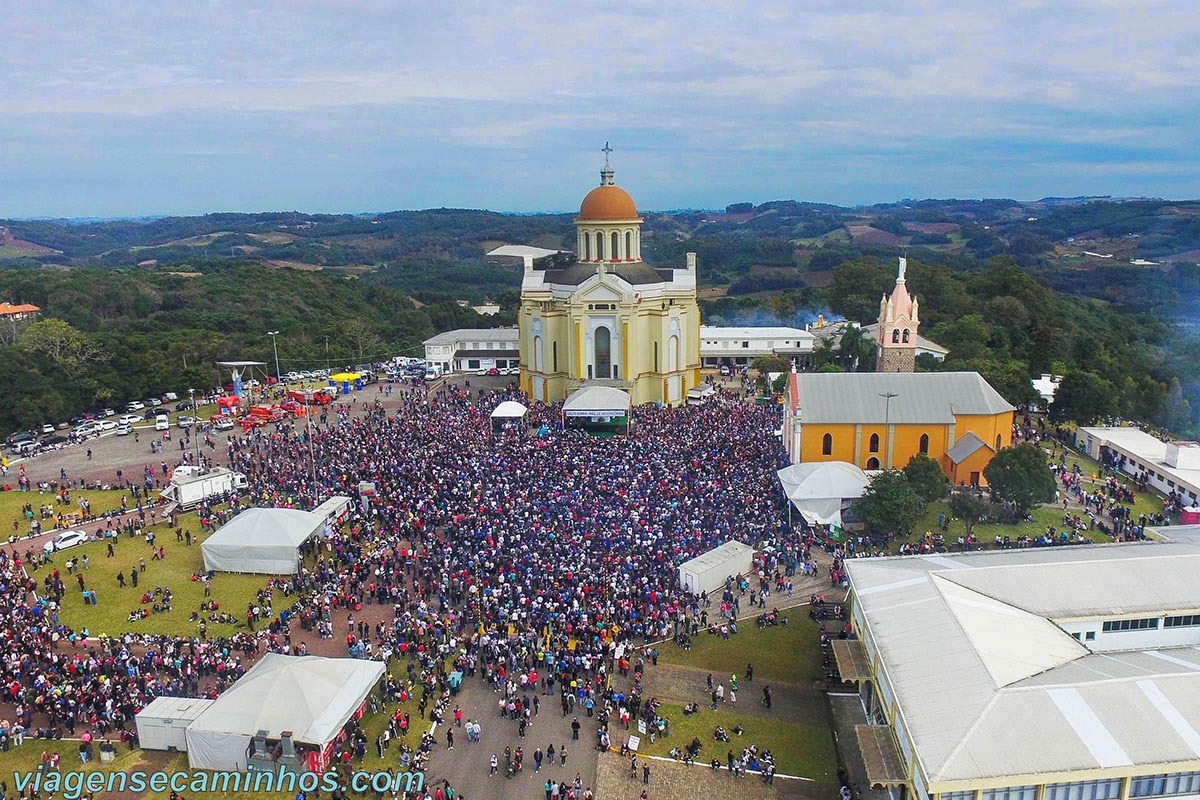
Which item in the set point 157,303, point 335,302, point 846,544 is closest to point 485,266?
Answer: point 335,302

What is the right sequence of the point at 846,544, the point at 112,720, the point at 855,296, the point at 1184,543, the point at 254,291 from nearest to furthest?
the point at 112,720 → the point at 1184,543 → the point at 846,544 → the point at 855,296 → the point at 254,291

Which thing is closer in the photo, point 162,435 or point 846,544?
point 846,544

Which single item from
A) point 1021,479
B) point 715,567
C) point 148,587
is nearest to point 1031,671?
point 715,567

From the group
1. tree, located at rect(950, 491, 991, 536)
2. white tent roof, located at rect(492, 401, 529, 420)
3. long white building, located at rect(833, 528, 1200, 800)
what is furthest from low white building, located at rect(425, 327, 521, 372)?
long white building, located at rect(833, 528, 1200, 800)

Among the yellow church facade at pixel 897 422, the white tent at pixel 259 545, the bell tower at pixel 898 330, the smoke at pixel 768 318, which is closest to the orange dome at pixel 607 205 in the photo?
the bell tower at pixel 898 330

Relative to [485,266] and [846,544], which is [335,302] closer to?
[485,266]

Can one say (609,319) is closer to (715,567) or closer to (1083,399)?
(1083,399)
